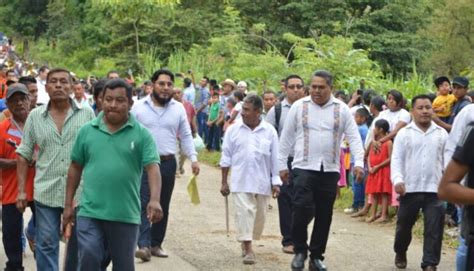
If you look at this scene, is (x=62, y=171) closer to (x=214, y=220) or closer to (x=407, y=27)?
(x=214, y=220)

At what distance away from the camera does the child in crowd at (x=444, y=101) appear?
1439 cm

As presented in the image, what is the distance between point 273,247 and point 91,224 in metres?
4.97

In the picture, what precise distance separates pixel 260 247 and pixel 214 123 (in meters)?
11.8

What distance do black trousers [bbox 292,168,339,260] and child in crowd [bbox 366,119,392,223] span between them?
381 cm

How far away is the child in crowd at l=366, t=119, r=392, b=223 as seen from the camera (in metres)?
13.7

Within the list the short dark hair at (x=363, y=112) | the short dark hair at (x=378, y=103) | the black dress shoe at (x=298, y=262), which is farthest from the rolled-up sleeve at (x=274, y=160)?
the short dark hair at (x=363, y=112)

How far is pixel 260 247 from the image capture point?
38.4 feet

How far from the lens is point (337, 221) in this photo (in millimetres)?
14195

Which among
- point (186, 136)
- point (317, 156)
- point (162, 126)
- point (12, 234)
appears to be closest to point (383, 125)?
point (186, 136)

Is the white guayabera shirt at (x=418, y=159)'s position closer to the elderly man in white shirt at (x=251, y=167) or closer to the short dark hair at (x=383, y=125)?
the elderly man in white shirt at (x=251, y=167)

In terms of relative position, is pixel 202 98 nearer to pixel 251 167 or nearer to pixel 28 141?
pixel 251 167

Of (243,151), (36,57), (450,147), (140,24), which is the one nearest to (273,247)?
(243,151)

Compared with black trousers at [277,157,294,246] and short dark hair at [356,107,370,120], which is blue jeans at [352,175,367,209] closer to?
short dark hair at [356,107,370,120]

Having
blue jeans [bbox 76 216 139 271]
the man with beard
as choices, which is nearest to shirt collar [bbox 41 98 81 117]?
blue jeans [bbox 76 216 139 271]
